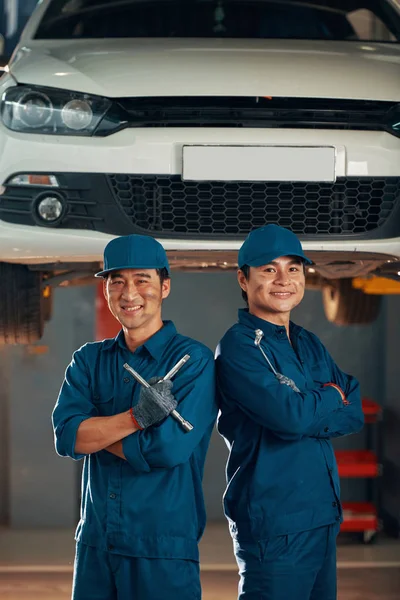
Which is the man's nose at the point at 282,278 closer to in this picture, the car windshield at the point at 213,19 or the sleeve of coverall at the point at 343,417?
the sleeve of coverall at the point at 343,417

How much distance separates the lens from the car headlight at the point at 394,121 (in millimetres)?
2752

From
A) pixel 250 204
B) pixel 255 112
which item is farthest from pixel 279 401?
pixel 255 112

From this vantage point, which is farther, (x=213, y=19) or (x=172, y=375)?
(x=213, y=19)

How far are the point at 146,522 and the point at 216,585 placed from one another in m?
2.33

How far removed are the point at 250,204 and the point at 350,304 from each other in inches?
81.2

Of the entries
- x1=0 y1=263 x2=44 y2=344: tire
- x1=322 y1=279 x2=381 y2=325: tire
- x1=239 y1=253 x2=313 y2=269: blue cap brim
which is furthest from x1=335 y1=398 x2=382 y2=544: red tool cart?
x1=239 y1=253 x2=313 y2=269: blue cap brim

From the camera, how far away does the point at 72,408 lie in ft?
6.78

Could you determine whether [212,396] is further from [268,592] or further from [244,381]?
[268,592]

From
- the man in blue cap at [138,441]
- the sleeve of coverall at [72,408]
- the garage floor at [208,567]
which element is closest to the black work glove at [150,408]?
the man in blue cap at [138,441]

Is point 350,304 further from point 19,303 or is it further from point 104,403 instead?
point 104,403

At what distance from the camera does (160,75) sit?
2686 mm

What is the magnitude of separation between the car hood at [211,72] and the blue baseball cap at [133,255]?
26.8 inches

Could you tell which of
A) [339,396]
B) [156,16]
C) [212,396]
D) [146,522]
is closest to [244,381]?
[212,396]

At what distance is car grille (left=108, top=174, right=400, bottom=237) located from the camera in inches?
108
